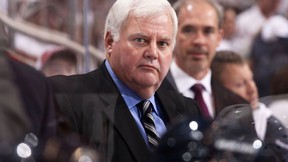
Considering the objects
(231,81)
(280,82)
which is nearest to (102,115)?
(231,81)

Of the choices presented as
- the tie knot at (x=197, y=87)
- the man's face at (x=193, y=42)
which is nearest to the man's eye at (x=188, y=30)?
the man's face at (x=193, y=42)

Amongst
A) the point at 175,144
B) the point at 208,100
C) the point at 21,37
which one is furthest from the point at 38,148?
the point at 208,100

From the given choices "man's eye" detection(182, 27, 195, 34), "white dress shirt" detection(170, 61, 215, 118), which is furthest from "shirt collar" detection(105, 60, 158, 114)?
"man's eye" detection(182, 27, 195, 34)

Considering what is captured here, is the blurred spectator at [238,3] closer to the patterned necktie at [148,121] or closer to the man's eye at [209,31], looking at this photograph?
the man's eye at [209,31]

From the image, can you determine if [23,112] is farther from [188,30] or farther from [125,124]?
[188,30]

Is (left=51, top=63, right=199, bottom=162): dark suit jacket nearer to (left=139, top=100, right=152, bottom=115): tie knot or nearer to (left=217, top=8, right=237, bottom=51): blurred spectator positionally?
(left=139, top=100, right=152, bottom=115): tie knot

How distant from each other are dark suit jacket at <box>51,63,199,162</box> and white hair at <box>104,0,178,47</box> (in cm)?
9

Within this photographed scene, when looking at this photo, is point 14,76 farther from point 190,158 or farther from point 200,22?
point 200,22

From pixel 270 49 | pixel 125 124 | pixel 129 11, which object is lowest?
pixel 270 49

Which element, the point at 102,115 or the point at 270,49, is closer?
the point at 102,115

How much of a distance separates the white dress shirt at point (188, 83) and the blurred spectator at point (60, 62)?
249 millimetres

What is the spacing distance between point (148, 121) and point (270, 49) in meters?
1.03

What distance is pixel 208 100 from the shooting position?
5.80 ft

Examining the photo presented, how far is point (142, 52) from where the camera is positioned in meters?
1.55
